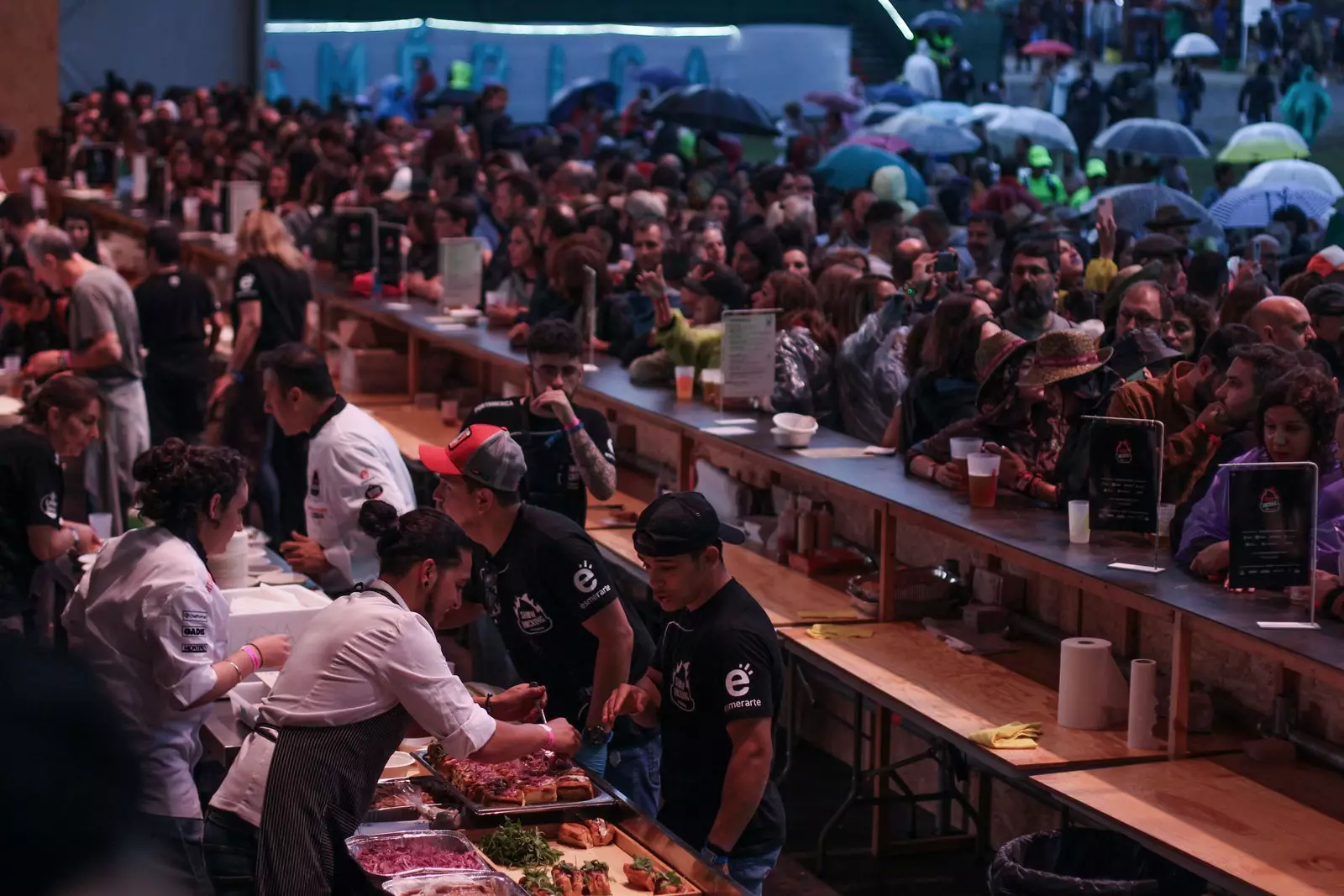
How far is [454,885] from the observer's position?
410cm

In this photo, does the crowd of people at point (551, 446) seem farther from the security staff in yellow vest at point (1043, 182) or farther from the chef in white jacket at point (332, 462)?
the security staff in yellow vest at point (1043, 182)

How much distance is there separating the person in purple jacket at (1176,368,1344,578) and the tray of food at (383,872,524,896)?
2.17m

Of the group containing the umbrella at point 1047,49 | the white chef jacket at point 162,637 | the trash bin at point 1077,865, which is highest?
the umbrella at point 1047,49

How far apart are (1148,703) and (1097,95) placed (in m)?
19.4

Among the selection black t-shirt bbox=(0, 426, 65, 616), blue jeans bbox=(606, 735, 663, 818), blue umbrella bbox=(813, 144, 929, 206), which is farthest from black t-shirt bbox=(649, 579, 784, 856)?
blue umbrella bbox=(813, 144, 929, 206)

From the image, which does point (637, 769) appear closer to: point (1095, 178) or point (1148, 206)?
point (1148, 206)

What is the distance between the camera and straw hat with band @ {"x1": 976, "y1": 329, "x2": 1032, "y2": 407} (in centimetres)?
614

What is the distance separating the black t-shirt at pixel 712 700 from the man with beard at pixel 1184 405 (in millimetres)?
1869

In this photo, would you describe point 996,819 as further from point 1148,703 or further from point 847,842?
point 1148,703

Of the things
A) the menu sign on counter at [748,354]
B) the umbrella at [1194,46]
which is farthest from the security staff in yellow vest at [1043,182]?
the menu sign on counter at [748,354]

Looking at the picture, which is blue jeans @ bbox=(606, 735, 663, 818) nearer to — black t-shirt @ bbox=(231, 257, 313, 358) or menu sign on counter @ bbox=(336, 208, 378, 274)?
black t-shirt @ bbox=(231, 257, 313, 358)

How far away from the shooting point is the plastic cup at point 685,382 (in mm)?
8023

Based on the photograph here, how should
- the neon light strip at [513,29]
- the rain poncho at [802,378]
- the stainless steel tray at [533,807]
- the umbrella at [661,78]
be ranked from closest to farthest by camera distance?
the stainless steel tray at [533,807] → the rain poncho at [802,378] → the umbrella at [661,78] → the neon light strip at [513,29]

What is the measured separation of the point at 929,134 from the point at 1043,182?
1.51 meters
